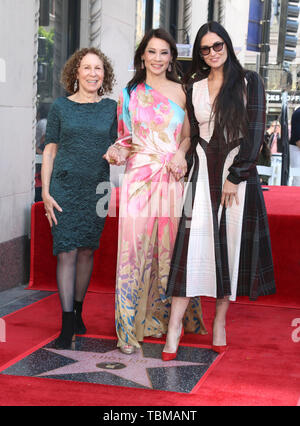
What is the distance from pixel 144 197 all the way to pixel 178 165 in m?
0.29

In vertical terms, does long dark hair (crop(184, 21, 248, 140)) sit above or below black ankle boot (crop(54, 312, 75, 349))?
above

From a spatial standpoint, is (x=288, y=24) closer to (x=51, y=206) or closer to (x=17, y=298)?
(x=17, y=298)

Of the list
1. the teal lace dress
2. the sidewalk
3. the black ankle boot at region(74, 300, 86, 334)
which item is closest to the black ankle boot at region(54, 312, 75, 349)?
the black ankle boot at region(74, 300, 86, 334)

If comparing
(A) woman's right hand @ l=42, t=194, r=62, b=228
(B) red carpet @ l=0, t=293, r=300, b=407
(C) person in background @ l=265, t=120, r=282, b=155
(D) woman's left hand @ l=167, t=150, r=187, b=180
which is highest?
(C) person in background @ l=265, t=120, r=282, b=155

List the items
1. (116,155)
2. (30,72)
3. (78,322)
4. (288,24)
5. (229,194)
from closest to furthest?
(229,194) < (116,155) < (78,322) < (30,72) < (288,24)

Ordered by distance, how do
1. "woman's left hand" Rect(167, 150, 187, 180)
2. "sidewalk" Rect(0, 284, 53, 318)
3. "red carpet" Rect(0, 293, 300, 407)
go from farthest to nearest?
"sidewalk" Rect(0, 284, 53, 318)
"woman's left hand" Rect(167, 150, 187, 180)
"red carpet" Rect(0, 293, 300, 407)

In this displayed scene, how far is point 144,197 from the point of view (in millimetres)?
3973

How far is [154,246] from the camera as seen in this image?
409cm

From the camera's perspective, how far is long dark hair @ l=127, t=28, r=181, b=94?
3895 millimetres

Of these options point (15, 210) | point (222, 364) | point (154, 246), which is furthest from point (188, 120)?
point (15, 210)

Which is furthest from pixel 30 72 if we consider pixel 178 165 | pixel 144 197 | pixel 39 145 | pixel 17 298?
pixel 178 165

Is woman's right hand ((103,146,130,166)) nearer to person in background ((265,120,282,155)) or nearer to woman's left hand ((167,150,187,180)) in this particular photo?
woman's left hand ((167,150,187,180))

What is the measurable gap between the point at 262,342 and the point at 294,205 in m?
1.94
